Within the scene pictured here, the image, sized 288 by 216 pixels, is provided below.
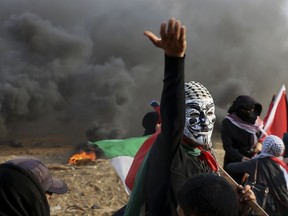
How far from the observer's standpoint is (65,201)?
8078 millimetres

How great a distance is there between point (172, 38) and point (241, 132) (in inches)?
157

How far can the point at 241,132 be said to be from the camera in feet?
19.5

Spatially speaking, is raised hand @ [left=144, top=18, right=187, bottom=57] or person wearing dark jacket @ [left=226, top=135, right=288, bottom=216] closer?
raised hand @ [left=144, top=18, right=187, bottom=57]

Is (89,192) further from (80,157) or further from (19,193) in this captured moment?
(19,193)

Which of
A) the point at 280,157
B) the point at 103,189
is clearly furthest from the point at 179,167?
the point at 103,189

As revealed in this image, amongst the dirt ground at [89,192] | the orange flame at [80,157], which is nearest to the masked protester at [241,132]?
the dirt ground at [89,192]

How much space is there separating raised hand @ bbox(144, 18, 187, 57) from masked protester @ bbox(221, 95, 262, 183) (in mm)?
3716

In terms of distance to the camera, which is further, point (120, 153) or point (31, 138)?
point (31, 138)

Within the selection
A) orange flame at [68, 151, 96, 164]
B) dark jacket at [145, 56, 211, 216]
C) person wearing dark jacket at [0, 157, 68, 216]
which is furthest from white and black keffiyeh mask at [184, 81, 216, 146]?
orange flame at [68, 151, 96, 164]

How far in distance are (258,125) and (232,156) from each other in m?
0.69

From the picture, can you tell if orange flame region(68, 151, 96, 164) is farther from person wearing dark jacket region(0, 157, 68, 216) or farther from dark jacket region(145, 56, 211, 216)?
person wearing dark jacket region(0, 157, 68, 216)

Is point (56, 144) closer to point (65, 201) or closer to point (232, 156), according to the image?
point (65, 201)

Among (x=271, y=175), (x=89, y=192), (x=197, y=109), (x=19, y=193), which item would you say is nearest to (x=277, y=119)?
(x=271, y=175)

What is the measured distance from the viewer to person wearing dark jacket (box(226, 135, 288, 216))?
4.69m
